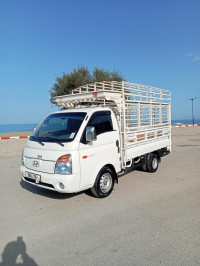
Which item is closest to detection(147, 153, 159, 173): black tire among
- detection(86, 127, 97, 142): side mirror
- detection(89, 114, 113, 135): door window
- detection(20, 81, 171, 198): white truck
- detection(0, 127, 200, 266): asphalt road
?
detection(20, 81, 171, 198): white truck

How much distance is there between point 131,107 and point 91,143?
2.14 metres

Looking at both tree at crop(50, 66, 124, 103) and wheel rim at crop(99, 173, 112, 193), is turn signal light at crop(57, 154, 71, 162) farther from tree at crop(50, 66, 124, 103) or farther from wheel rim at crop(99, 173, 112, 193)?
tree at crop(50, 66, 124, 103)

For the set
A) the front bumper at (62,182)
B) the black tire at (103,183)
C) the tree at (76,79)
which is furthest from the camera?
the tree at (76,79)

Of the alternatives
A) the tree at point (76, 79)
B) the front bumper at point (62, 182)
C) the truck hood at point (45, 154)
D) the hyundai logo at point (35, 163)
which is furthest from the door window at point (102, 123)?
the tree at point (76, 79)

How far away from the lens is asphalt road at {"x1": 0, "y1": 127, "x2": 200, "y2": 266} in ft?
9.20

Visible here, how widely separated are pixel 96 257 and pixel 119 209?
1.53 m

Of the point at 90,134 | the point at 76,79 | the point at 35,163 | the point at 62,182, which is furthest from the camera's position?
the point at 76,79

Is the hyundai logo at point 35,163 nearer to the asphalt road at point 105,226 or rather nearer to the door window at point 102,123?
the asphalt road at point 105,226

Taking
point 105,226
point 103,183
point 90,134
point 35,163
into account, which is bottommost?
point 105,226

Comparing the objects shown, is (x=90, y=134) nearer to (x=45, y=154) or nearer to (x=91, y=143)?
(x=91, y=143)

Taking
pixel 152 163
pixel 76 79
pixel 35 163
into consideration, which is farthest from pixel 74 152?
pixel 76 79

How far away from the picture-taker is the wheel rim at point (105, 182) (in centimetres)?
484

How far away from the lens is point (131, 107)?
237 inches

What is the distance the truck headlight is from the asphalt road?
847 millimetres
